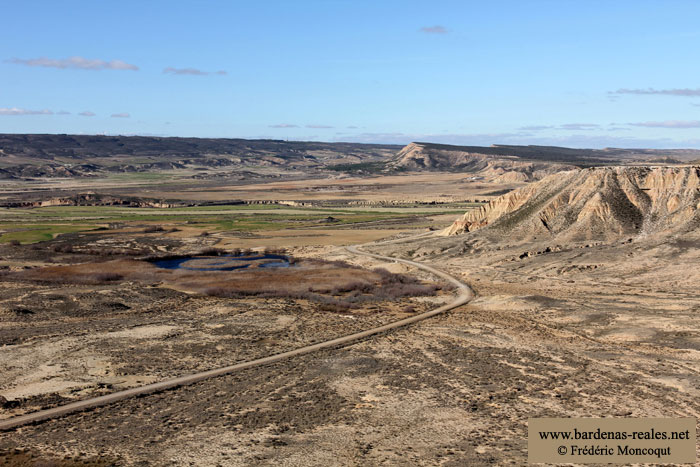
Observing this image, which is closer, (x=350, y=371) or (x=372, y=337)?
(x=350, y=371)

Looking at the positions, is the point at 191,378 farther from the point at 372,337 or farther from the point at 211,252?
the point at 211,252

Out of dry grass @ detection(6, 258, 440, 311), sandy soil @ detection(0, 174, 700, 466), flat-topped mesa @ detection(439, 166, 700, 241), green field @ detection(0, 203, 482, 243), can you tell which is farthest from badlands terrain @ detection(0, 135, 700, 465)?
green field @ detection(0, 203, 482, 243)

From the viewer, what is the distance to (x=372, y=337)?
4131 cm

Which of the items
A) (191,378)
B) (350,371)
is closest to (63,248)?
(191,378)

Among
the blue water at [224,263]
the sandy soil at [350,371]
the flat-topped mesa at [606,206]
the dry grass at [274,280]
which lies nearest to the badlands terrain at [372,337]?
the sandy soil at [350,371]

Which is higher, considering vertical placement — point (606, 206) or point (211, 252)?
point (606, 206)

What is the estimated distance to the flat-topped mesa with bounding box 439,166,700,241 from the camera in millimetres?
69625

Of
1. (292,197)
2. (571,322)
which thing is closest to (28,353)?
(571,322)

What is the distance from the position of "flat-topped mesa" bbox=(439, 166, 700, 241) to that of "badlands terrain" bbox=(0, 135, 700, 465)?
24 centimetres

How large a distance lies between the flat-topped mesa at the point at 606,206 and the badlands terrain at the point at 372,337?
24cm

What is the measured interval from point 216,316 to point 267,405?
19960 mm

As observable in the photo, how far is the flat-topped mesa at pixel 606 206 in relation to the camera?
228ft

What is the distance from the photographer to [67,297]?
2170 inches

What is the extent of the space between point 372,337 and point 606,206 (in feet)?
141
